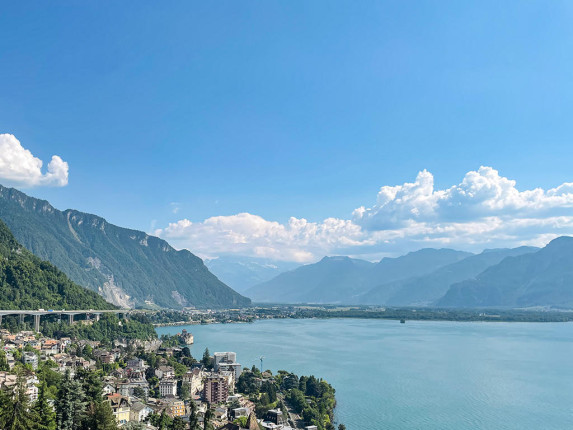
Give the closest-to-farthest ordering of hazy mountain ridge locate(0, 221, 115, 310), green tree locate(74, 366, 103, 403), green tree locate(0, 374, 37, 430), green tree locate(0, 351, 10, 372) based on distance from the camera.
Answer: green tree locate(0, 374, 37, 430) → green tree locate(74, 366, 103, 403) → green tree locate(0, 351, 10, 372) → hazy mountain ridge locate(0, 221, 115, 310)

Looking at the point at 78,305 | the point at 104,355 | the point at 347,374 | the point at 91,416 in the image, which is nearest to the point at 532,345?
the point at 347,374

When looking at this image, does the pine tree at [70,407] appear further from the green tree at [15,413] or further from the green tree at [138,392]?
the green tree at [138,392]

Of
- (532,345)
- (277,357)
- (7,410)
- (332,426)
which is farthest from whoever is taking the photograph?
(532,345)

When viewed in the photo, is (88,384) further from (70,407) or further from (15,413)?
(15,413)

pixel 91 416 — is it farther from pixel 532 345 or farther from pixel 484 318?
pixel 484 318

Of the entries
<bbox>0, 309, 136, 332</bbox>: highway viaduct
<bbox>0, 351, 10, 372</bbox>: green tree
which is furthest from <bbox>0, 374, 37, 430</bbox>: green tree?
<bbox>0, 309, 136, 332</bbox>: highway viaduct

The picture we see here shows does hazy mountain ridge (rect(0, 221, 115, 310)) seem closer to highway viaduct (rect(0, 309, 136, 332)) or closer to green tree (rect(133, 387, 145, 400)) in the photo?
highway viaduct (rect(0, 309, 136, 332))
